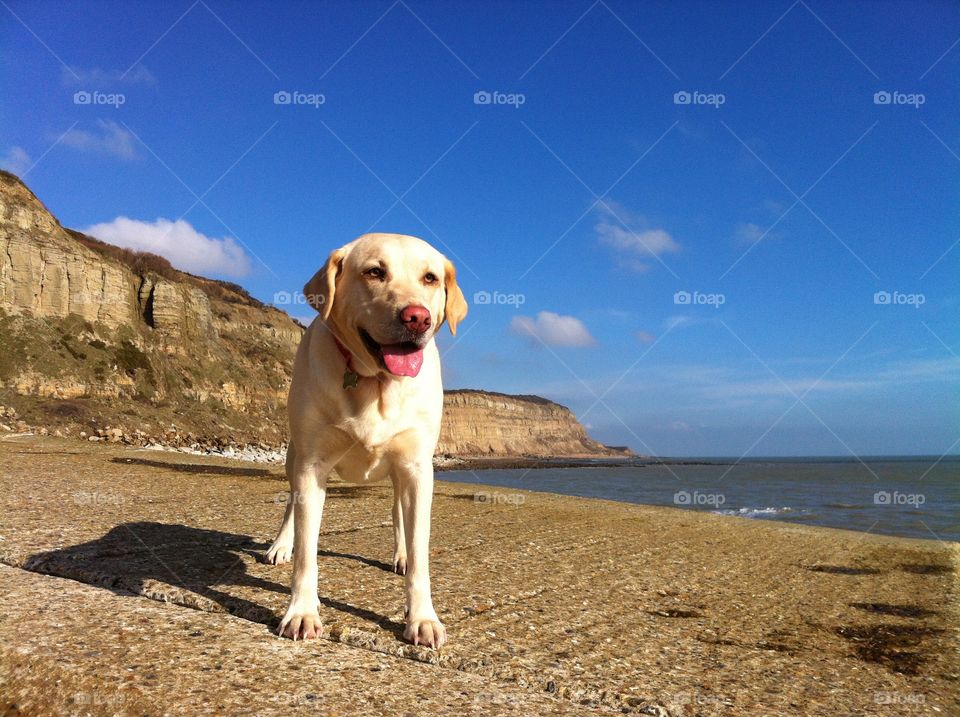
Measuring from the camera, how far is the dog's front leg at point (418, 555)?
2604mm

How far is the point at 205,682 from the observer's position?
200cm

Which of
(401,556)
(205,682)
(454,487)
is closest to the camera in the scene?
(205,682)

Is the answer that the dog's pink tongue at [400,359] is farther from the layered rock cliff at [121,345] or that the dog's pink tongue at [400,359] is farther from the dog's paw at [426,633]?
the layered rock cliff at [121,345]

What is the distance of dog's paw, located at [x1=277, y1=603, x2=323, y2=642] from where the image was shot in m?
2.58

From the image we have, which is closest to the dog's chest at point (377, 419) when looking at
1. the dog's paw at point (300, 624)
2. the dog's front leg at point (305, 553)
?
the dog's front leg at point (305, 553)

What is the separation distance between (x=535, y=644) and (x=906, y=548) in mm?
4934

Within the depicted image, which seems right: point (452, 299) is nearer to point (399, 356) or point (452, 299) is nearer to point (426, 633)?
point (399, 356)

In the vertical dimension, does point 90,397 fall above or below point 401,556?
above

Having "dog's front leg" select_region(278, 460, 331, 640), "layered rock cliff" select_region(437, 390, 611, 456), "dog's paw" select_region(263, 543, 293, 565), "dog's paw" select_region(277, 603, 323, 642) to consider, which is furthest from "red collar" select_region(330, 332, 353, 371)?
"layered rock cliff" select_region(437, 390, 611, 456)

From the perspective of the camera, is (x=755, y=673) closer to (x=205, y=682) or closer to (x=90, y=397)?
(x=205, y=682)

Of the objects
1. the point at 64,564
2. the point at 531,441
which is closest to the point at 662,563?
the point at 64,564

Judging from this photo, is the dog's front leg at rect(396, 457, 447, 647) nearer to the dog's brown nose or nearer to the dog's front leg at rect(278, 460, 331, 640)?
the dog's front leg at rect(278, 460, 331, 640)

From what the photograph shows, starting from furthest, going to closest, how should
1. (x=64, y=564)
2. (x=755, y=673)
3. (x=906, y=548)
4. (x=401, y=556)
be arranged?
(x=906, y=548) < (x=401, y=556) < (x=64, y=564) < (x=755, y=673)

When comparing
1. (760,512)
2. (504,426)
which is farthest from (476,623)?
(504,426)
